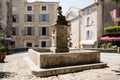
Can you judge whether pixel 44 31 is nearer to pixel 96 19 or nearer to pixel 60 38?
pixel 96 19

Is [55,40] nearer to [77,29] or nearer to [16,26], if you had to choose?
[77,29]

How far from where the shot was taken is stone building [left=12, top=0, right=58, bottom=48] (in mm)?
52531

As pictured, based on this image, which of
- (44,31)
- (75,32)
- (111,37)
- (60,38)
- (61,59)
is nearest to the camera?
(61,59)

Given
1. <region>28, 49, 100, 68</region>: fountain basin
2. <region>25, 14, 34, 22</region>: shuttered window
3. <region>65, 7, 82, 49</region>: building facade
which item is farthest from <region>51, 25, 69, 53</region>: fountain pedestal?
<region>25, 14, 34, 22</region>: shuttered window

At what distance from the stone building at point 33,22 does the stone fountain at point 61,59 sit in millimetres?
36344

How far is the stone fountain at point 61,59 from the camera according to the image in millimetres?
11594

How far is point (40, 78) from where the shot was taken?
34.4 feet

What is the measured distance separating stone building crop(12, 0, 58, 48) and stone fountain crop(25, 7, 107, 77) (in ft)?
119

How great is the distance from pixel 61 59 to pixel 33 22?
4130 cm

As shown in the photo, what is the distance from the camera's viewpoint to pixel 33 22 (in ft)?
175

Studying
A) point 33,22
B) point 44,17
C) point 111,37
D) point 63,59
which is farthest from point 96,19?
point 63,59

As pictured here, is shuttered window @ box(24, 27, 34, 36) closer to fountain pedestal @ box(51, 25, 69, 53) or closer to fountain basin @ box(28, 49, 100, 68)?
fountain pedestal @ box(51, 25, 69, 53)

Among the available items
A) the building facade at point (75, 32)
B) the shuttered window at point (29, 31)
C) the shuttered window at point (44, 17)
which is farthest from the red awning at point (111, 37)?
the shuttered window at point (29, 31)

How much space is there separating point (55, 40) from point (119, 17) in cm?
2356
